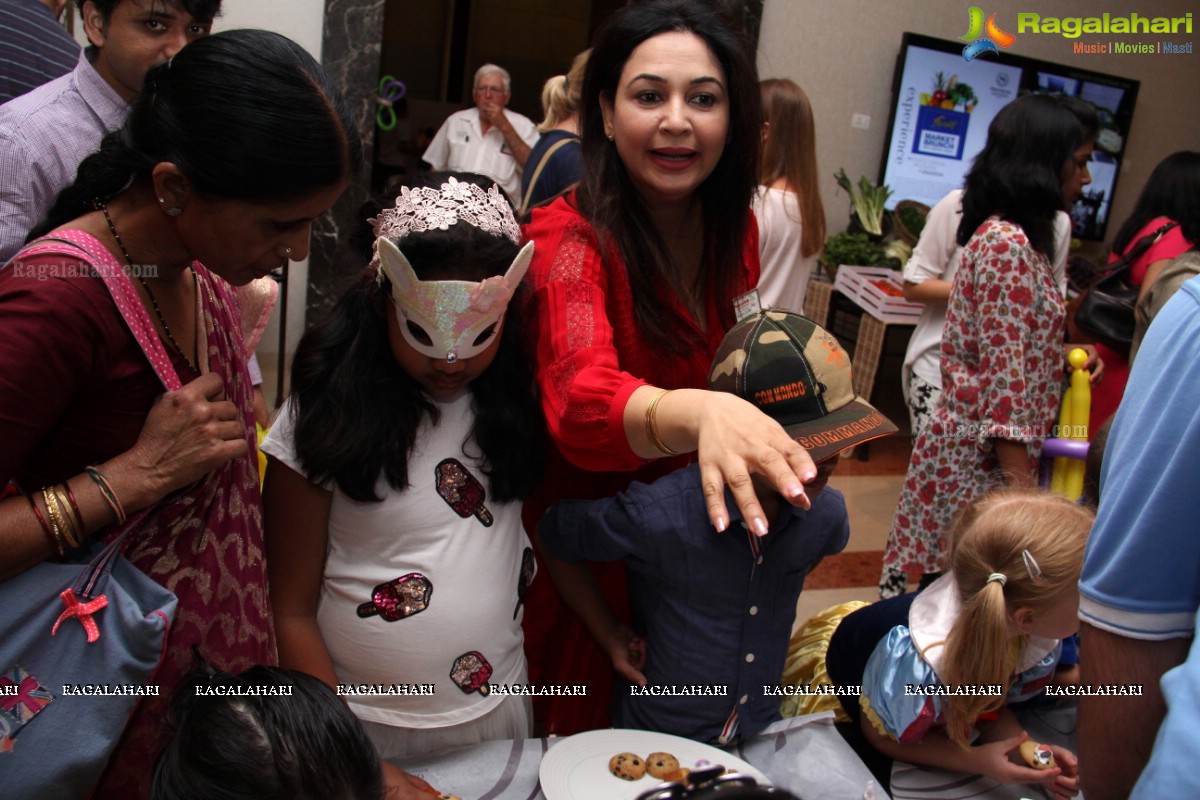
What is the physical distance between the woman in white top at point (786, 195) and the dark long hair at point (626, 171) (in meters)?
1.66

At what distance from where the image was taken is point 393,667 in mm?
1370

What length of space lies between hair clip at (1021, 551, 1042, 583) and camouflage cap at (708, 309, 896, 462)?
0.44m

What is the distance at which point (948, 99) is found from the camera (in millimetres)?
6277

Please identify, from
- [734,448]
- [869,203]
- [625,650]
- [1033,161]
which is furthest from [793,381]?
[869,203]

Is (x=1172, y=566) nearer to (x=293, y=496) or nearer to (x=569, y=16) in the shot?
(x=293, y=496)

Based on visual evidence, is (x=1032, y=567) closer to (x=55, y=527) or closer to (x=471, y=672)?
(x=471, y=672)

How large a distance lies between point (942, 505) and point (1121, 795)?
1.93 m

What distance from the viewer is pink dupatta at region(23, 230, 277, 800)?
1.10 meters

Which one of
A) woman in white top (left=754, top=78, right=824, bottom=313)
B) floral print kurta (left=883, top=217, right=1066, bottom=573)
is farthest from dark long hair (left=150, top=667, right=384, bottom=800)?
woman in white top (left=754, top=78, right=824, bottom=313)

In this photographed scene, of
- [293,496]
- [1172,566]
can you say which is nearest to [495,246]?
[293,496]

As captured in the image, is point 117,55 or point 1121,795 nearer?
point 1121,795

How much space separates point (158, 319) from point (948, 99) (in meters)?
6.25

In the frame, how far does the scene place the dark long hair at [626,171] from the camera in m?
1.44

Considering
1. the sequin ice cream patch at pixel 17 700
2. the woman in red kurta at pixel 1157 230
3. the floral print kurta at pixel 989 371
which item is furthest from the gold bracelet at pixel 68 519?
the woman in red kurta at pixel 1157 230
